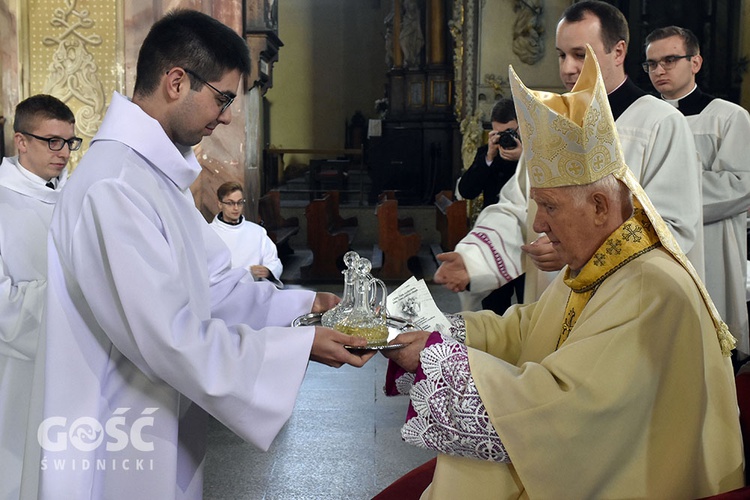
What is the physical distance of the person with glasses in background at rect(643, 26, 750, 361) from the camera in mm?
4465

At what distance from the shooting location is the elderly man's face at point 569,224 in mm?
2016

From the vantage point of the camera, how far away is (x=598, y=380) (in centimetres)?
185

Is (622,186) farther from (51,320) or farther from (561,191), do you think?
(51,320)

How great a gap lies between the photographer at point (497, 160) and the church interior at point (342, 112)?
139 centimetres

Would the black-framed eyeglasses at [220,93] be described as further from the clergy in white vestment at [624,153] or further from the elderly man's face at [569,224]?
the clergy in white vestment at [624,153]

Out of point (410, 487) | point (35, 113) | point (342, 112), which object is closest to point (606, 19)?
point (410, 487)

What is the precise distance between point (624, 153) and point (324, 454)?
201 centimetres

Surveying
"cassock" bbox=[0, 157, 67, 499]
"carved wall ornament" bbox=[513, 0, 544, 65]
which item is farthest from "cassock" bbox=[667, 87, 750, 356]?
"carved wall ornament" bbox=[513, 0, 544, 65]

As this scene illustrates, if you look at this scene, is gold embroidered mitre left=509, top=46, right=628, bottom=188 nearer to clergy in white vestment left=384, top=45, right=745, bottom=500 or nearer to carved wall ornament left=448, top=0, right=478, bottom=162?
clergy in white vestment left=384, top=45, right=745, bottom=500

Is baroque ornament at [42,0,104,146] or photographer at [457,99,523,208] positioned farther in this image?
→ baroque ornament at [42,0,104,146]

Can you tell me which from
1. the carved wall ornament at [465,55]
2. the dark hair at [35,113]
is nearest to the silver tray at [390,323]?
the dark hair at [35,113]

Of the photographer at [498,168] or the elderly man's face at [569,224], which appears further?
the photographer at [498,168]

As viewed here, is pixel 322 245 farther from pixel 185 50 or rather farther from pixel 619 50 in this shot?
pixel 185 50

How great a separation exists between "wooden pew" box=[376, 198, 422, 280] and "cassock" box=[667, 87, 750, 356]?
16.4ft
